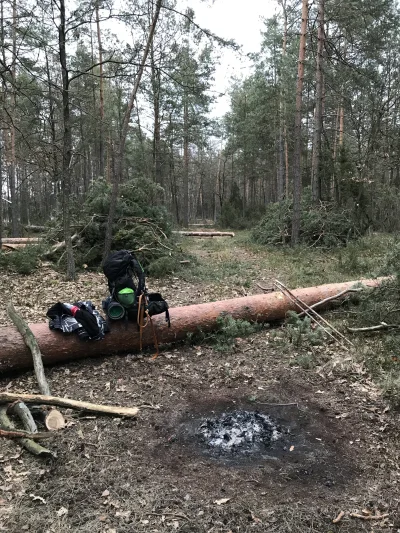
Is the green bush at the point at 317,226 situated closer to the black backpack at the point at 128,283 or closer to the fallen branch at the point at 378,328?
the fallen branch at the point at 378,328

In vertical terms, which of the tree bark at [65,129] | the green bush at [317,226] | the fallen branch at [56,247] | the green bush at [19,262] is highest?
the tree bark at [65,129]

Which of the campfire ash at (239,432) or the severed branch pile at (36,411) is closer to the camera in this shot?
the severed branch pile at (36,411)

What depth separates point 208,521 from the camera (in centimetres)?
267

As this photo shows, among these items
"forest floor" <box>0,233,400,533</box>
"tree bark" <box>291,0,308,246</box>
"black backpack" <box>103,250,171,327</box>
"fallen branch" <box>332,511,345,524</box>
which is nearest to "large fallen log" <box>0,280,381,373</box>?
"forest floor" <box>0,233,400,533</box>

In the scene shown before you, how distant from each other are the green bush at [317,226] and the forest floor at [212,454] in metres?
8.65

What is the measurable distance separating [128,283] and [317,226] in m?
11.0

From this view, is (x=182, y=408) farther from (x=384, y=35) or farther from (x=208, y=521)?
(x=384, y=35)

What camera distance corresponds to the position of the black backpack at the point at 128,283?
510 centimetres

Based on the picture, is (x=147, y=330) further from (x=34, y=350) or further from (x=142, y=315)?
(x=34, y=350)

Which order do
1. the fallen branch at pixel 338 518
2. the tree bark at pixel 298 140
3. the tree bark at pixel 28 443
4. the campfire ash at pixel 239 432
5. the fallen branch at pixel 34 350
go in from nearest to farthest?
the fallen branch at pixel 338 518
the tree bark at pixel 28 443
the campfire ash at pixel 239 432
the fallen branch at pixel 34 350
the tree bark at pixel 298 140

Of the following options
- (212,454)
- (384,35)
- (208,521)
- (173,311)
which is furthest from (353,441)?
(384,35)

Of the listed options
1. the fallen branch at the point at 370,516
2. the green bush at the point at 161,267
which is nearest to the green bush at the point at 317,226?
the green bush at the point at 161,267

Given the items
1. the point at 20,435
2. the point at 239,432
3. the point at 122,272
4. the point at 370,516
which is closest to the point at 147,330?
the point at 122,272

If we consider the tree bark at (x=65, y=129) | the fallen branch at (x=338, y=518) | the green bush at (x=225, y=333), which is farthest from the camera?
the tree bark at (x=65, y=129)
